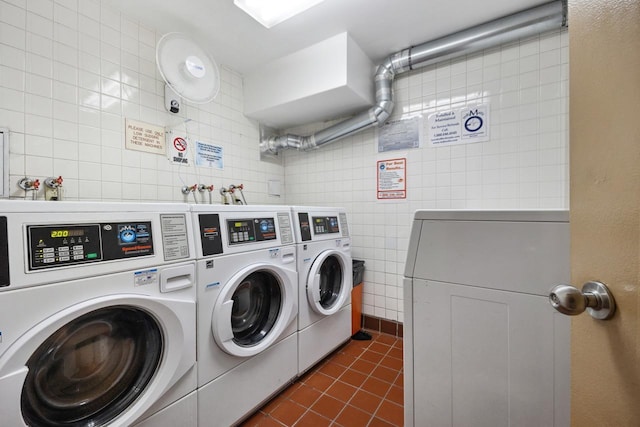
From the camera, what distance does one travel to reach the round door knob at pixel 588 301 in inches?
16.6

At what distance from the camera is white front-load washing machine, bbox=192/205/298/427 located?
121cm

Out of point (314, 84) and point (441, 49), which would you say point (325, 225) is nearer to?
point (314, 84)

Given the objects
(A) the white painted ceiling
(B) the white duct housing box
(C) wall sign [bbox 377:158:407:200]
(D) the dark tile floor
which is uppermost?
(A) the white painted ceiling

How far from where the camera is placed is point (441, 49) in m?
1.94

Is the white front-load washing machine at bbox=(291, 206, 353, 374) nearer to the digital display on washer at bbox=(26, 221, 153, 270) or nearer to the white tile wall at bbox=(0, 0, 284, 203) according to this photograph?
the digital display on washer at bbox=(26, 221, 153, 270)

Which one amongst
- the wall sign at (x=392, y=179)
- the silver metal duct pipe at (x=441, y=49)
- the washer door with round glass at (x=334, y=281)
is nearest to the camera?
the silver metal duct pipe at (x=441, y=49)

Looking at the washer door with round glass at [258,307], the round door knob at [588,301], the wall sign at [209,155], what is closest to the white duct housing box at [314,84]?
the wall sign at [209,155]

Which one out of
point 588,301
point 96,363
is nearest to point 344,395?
point 96,363

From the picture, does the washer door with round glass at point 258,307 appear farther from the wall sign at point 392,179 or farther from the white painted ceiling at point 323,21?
the white painted ceiling at point 323,21

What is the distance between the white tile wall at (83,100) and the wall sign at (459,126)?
6.21 feet

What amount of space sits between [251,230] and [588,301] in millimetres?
1285

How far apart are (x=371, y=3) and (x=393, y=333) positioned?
2.49 meters

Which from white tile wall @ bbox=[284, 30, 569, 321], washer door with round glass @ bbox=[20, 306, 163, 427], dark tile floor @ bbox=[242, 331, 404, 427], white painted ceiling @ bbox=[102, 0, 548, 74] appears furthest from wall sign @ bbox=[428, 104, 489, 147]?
washer door with round glass @ bbox=[20, 306, 163, 427]

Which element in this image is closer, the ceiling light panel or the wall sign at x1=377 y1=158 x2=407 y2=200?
the ceiling light panel
